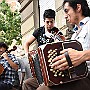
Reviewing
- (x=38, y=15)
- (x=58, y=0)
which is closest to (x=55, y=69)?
(x=58, y=0)

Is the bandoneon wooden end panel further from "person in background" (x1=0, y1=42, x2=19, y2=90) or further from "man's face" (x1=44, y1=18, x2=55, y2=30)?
"person in background" (x1=0, y1=42, x2=19, y2=90)

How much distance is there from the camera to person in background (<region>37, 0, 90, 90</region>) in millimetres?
3051

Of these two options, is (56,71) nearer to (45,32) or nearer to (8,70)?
(45,32)

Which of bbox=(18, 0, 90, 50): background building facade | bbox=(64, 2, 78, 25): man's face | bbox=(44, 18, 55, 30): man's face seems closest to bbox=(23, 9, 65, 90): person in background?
bbox=(44, 18, 55, 30): man's face

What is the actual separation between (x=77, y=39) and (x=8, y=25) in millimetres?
19089

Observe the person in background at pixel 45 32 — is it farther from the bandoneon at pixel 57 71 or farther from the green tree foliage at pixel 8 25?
the green tree foliage at pixel 8 25

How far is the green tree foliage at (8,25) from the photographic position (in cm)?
2184

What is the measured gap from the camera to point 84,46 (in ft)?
11.4

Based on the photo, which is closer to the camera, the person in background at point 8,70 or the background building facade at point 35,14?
the person in background at point 8,70

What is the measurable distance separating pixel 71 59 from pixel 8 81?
3.57m

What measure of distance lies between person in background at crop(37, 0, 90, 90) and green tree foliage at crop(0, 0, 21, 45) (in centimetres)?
1783

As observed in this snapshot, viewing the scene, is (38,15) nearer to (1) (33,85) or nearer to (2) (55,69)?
(1) (33,85)

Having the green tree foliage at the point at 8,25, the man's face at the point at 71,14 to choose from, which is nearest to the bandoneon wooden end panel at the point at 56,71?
the man's face at the point at 71,14

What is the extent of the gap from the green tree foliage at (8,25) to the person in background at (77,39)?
17.8 m
